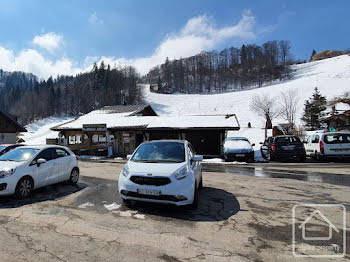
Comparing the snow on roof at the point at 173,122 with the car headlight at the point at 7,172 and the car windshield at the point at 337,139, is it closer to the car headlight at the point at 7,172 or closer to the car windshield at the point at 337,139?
the car windshield at the point at 337,139

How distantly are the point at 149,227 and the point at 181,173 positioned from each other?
4.36ft

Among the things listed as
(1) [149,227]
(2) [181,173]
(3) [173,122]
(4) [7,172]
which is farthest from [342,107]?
(4) [7,172]

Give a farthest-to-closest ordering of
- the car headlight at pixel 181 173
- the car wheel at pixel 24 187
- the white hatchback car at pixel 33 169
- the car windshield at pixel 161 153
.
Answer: the car wheel at pixel 24 187 → the white hatchback car at pixel 33 169 → the car windshield at pixel 161 153 → the car headlight at pixel 181 173

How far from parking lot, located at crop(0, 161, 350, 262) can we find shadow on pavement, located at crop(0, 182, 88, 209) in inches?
1.1

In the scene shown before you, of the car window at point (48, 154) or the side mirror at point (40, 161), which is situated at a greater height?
the car window at point (48, 154)

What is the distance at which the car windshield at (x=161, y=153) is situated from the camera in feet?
18.3

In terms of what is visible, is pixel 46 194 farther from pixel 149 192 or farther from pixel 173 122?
pixel 173 122

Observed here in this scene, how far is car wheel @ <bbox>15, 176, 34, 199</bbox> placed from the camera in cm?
585

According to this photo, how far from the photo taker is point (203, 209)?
5266 mm

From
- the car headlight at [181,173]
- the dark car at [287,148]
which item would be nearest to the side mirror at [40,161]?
the car headlight at [181,173]

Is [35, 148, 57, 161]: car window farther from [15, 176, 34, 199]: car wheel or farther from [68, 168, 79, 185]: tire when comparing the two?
[68, 168, 79, 185]: tire

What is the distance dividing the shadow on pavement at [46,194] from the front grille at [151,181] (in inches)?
117

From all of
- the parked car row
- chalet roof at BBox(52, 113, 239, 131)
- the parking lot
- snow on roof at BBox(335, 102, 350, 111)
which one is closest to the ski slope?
snow on roof at BBox(335, 102, 350, 111)

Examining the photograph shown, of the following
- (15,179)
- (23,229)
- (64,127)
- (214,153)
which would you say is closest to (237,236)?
(23,229)
